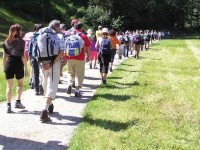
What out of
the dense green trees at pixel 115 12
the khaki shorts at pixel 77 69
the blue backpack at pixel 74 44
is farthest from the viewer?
the dense green trees at pixel 115 12

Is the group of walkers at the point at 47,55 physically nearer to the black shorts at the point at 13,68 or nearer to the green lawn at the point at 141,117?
the black shorts at the point at 13,68

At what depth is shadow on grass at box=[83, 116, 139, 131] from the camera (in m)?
8.11

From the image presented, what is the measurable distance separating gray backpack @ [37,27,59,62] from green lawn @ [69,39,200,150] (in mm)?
1506

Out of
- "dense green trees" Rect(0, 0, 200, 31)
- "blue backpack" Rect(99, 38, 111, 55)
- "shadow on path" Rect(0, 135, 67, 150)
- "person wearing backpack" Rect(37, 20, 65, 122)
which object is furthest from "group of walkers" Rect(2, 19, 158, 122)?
"dense green trees" Rect(0, 0, 200, 31)

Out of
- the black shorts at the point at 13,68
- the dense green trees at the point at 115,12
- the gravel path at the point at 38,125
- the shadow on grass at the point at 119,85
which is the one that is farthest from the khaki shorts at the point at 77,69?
the dense green trees at the point at 115,12

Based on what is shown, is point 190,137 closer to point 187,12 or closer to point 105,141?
point 105,141

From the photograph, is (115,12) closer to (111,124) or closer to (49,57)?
(49,57)

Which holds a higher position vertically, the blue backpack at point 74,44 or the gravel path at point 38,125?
the blue backpack at point 74,44

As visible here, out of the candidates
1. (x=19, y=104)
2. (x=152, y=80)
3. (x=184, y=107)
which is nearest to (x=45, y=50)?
(x=19, y=104)

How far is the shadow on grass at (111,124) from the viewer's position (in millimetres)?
8109

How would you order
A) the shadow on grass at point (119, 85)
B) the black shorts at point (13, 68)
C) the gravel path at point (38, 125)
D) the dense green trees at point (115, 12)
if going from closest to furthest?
the gravel path at point (38, 125) → the black shorts at point (13, 68) → the shadow on grass at point (119, 85) → the dense green trees at point (115, 12)

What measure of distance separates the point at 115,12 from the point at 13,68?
5823 cm

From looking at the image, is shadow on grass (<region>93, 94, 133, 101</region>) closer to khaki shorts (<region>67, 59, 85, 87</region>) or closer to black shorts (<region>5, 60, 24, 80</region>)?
khaki shorts (<region>67, 59, 85, 87</region>)

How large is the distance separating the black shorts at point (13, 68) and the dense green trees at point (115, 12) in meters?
48.2
